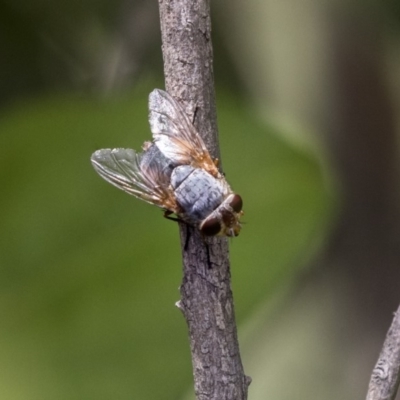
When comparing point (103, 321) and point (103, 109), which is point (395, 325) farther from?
point (103, 109)

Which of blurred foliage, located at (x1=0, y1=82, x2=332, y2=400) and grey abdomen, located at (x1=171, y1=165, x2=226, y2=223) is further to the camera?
blurred foliage, located at (x1=0, y1=82, x2=332, y2=400)

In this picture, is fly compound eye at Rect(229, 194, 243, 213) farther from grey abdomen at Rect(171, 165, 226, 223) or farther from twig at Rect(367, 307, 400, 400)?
twig at Rect(367, 307, 400, 400)

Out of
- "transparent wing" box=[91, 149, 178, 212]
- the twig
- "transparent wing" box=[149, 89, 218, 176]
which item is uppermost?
"transparent wing" box=[149, 89, 218, 176]

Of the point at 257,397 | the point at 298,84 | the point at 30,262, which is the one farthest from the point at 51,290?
the point at 298,84

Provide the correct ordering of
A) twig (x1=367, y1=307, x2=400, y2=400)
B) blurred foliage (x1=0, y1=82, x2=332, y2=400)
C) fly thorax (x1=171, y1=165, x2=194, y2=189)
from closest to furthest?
1. twig (x1=367, y1=307, x2=400, y2=400)
2. fly thorax (x1=171, y1=165, x2=194, y2=189)
3. blurred foliage (x1=0, y1=82, x2=332, y2=400)

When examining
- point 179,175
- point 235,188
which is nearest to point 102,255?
point 235,188

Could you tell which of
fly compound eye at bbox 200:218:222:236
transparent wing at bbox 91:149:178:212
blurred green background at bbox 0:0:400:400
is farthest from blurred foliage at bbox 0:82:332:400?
fly compound eye at bbox 200:218:222:236
